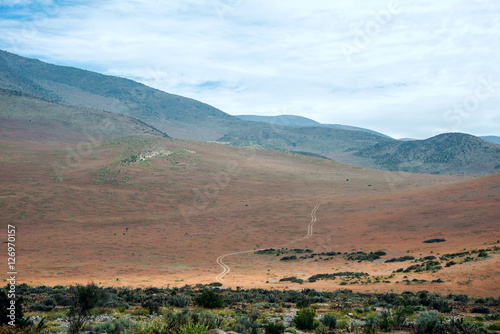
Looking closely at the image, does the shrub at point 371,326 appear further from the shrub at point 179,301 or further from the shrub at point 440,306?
the shrub at point 179,301

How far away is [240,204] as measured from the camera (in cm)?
5719

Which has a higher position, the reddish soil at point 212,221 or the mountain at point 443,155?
the mountain at point 443,155

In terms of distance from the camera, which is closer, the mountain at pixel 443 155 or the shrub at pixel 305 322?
the shrub at pixel 305 322

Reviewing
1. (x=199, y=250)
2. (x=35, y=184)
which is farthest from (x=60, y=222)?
(x=199, y=250)

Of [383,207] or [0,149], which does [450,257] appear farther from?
[0,149]

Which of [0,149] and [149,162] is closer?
[0,149]

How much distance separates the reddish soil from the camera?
78.9 feet

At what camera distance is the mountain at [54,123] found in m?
93.5

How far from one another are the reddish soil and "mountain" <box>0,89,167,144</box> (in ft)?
66.5

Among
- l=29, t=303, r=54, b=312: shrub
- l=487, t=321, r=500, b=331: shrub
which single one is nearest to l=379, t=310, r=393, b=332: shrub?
l=487, t=321, r=500, b=331: shrub

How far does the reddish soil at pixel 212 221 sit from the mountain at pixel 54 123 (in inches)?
798

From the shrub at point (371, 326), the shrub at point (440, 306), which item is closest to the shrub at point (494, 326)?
the shrub at point (440, 306)

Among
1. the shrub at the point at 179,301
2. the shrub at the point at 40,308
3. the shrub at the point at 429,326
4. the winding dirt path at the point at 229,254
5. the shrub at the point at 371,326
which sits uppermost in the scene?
the shrub at the point at 429,326

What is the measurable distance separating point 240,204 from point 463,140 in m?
127
